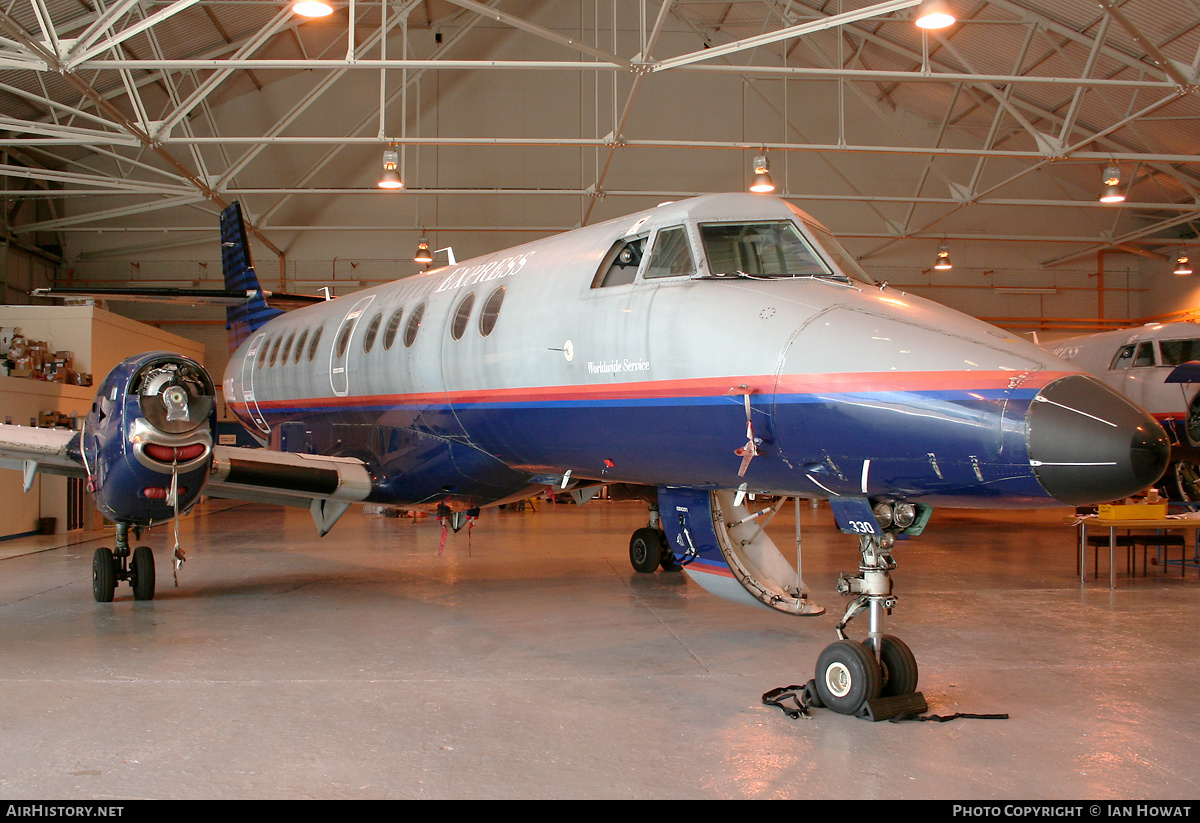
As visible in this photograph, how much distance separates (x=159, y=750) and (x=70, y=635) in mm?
3802

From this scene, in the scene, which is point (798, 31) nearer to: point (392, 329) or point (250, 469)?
point (392, 329)

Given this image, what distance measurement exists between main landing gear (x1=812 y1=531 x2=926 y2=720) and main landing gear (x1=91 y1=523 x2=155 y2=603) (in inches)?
276

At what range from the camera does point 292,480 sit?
9250 millimetres

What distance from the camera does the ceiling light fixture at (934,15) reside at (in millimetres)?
11039

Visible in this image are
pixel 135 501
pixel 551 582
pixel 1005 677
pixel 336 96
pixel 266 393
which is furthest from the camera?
pixel 336 96

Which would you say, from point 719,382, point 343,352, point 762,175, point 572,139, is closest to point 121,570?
point 343,352

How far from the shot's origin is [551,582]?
11133 mm

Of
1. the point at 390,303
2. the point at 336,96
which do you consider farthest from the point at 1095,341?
the point at 336,96

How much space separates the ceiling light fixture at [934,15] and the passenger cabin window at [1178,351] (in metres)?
8.62

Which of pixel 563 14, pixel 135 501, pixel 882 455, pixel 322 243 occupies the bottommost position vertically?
pixel 135 501

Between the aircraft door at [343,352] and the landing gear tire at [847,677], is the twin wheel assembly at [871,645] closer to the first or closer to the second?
the landing gear tire at [847,677]

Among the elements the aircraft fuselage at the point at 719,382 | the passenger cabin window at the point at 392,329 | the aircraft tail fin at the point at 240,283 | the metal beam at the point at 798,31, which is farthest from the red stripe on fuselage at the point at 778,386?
the aircraft tail fin at the point at 240,283

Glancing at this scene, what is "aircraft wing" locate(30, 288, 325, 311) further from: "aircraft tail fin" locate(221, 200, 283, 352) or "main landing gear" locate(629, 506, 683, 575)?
"main landing gear" locate(629, 506, 683, 575)

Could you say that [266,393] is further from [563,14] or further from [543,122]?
[563,14]
